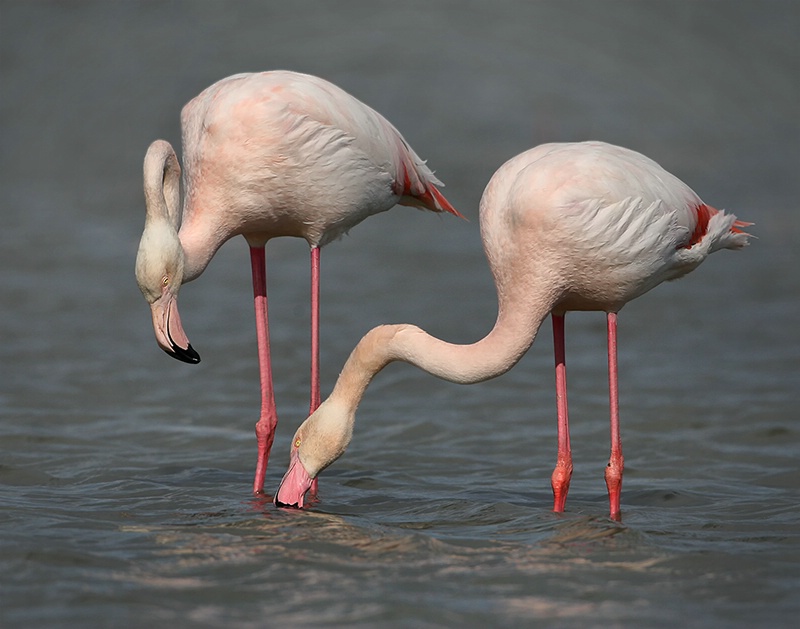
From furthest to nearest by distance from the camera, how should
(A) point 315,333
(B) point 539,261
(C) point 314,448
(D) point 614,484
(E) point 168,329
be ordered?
1. (A) point 315,333
2. (D) point 614,484
3. (E) point 168,329
4. (C) point 314,448
5. (B) point 539,261

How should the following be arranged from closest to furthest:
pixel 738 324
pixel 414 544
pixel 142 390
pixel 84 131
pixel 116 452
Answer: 1. pixel 414 544
2. pixel 116 452
3. pixel 142 390
4. pixel 738 324
5. pixel 84 131

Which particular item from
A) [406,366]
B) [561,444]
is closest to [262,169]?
[561,444]

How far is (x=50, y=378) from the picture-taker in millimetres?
10320

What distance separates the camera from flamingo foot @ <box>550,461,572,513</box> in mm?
6895

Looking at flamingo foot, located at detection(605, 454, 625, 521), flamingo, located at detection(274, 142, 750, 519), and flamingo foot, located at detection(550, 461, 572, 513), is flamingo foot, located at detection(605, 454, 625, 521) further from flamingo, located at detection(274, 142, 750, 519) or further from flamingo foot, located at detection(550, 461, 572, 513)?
flamingo, located at detection(274, 142, 750, 519)

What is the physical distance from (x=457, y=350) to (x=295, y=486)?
1017 mm

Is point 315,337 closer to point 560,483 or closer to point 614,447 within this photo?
point 560,483

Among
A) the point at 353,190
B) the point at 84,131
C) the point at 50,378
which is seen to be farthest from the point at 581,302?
the point at 84,131

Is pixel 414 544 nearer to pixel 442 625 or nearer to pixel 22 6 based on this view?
pixel 442 625

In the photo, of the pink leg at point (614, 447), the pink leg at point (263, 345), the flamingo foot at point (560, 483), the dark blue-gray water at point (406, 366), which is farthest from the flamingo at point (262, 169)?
the pink leg at point (614, 447)

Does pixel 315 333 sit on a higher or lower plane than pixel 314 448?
higher

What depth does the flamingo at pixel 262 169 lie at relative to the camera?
689 cm

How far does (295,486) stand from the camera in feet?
21.4

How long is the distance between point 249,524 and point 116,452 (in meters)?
2.30
